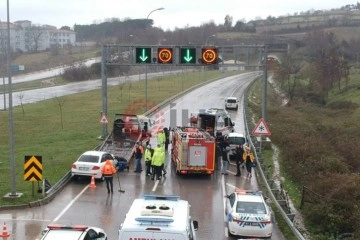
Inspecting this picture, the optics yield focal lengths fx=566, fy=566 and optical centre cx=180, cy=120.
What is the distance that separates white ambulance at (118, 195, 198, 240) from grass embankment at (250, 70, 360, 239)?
24.5ft

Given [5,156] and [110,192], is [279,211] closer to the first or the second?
[110,192]

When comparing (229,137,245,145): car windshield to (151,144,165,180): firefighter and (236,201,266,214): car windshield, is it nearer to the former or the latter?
(151,144,165,180): firefighter

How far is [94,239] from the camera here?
13.7 metres

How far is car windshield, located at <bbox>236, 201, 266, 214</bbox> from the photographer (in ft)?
56.5

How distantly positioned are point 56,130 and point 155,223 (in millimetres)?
32483

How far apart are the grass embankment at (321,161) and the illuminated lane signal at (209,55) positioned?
6164 mm

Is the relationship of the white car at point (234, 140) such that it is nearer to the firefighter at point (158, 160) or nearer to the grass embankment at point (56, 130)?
the firefighter at point (158, 160)

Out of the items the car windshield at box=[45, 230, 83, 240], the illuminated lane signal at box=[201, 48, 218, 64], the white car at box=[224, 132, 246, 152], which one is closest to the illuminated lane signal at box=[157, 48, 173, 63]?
the illuminated lane signal at box=[201, 48, 218, 64]

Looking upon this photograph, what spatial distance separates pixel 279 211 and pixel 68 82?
80.3 meters

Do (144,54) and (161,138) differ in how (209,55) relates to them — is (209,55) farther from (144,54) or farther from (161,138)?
(161,138)

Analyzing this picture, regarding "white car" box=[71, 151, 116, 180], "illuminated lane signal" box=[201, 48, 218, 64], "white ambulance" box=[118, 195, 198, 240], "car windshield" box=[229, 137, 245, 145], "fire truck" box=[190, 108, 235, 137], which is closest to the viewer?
"white ambulance" box=[118, 195, 198, 240]

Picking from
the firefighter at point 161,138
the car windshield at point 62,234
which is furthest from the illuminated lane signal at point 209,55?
the car windshield at point 62,234

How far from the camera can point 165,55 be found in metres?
30.9

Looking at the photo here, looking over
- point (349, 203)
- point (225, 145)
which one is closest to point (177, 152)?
point (225, 145)
